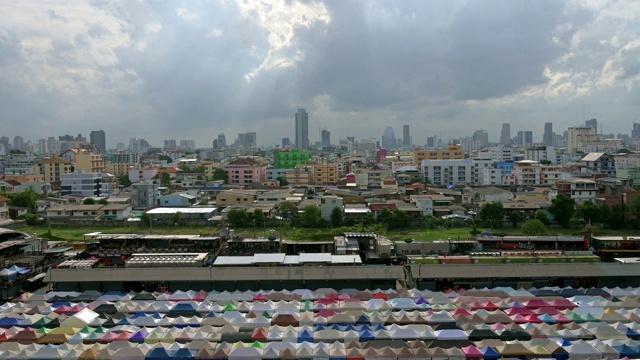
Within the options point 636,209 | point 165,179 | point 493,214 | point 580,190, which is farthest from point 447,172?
point 165,179

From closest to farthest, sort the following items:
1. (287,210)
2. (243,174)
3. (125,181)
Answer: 1. (287,210)
2. (125,181)
3. (243,174)

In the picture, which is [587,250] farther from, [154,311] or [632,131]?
[632,131]

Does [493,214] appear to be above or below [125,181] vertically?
below

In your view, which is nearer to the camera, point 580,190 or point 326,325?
point 326,325

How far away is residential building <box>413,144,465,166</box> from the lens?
134 ft

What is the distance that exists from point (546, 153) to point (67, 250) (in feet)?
138

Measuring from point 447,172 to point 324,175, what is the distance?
7535 mm

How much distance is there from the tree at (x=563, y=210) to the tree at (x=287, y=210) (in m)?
9.33

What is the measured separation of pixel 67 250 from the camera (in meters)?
15.3

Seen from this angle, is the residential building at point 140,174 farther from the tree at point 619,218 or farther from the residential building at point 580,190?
the tree at point 619,218

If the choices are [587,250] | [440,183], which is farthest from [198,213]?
[440,183]

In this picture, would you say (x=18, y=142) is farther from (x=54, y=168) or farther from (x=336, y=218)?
(x=336, y=218)

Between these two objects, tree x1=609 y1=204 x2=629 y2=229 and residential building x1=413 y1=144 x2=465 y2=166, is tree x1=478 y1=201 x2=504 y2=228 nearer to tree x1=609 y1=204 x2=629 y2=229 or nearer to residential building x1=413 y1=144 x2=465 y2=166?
tree x1=609 y1=204 x2=629 y2=229

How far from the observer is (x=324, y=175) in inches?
1464
